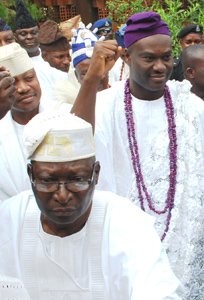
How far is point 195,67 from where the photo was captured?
693 cm

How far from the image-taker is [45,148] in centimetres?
354

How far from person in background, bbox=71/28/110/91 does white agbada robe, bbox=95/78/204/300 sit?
0.89 metres

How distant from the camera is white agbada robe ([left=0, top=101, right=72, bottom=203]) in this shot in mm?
4988

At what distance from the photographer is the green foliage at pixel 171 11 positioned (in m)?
10.4

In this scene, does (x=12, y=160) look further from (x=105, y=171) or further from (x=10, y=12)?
(x=10, y=12)

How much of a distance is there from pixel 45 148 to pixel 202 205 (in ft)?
7.76

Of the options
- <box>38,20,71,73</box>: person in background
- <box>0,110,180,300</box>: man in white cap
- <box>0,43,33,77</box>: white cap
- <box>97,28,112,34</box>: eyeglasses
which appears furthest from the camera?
<box>97,28,112,34</box>: eyeglasses

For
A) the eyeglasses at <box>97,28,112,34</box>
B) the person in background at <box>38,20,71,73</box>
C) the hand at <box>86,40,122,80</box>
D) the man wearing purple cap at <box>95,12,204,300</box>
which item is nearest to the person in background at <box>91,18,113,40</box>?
the eyeglasses at <box>97,28,112,34</box>

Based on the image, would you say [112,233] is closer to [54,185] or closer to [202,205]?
[54,185]

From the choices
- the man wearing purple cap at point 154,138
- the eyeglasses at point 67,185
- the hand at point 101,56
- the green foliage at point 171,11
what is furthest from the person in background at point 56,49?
the eyeglasses at point 67,185

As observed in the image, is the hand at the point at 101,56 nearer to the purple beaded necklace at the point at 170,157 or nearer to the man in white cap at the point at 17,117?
the man in white cap at the point at 17,117

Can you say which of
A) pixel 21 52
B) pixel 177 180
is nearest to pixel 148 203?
pixel 177 180

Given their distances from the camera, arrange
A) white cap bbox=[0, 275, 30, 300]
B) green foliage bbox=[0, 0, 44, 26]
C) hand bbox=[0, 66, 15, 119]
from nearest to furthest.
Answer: white cap bbox=[0, 275, 30, 300] < hand bbox=[0, 66, 15, 119] < green foliage bbox=[0, 0, 44, 26]

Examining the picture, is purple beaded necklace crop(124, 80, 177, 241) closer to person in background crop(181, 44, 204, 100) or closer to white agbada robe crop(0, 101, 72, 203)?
white agbada robe crop(0, 101, 72, 203)
